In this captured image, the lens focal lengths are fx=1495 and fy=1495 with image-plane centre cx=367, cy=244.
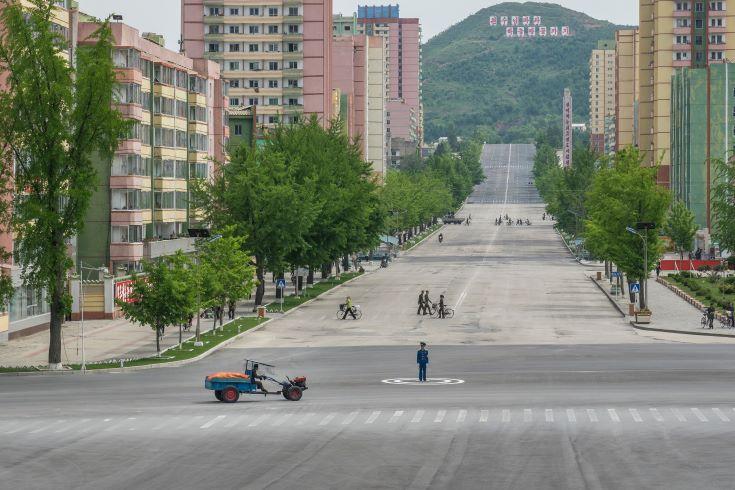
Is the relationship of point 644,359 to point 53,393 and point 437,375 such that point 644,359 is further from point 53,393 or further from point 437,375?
point 53,393

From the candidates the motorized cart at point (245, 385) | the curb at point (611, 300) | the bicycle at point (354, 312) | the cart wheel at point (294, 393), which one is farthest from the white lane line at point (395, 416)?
the curb at point (611, 300)

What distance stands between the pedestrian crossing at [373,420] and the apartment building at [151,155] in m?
44.7

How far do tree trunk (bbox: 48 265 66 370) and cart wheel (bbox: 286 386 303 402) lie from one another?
17.8 m

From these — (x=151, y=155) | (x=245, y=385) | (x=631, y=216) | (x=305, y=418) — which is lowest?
(x=305, y=418)

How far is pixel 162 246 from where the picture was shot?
118 metres

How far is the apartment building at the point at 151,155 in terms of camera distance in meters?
108

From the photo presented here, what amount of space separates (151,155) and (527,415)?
71162mm

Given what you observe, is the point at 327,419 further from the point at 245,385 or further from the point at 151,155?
the point at 151,155

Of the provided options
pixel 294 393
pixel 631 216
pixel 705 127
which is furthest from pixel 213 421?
pixel 705 127

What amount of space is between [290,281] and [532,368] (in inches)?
2837

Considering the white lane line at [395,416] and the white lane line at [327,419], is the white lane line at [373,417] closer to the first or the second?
the white lane line at [395,416]

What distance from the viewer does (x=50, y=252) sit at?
7062 cm

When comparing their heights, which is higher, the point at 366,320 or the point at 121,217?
the point at 121,217

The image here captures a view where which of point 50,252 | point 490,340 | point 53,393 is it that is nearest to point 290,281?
point 490,340
